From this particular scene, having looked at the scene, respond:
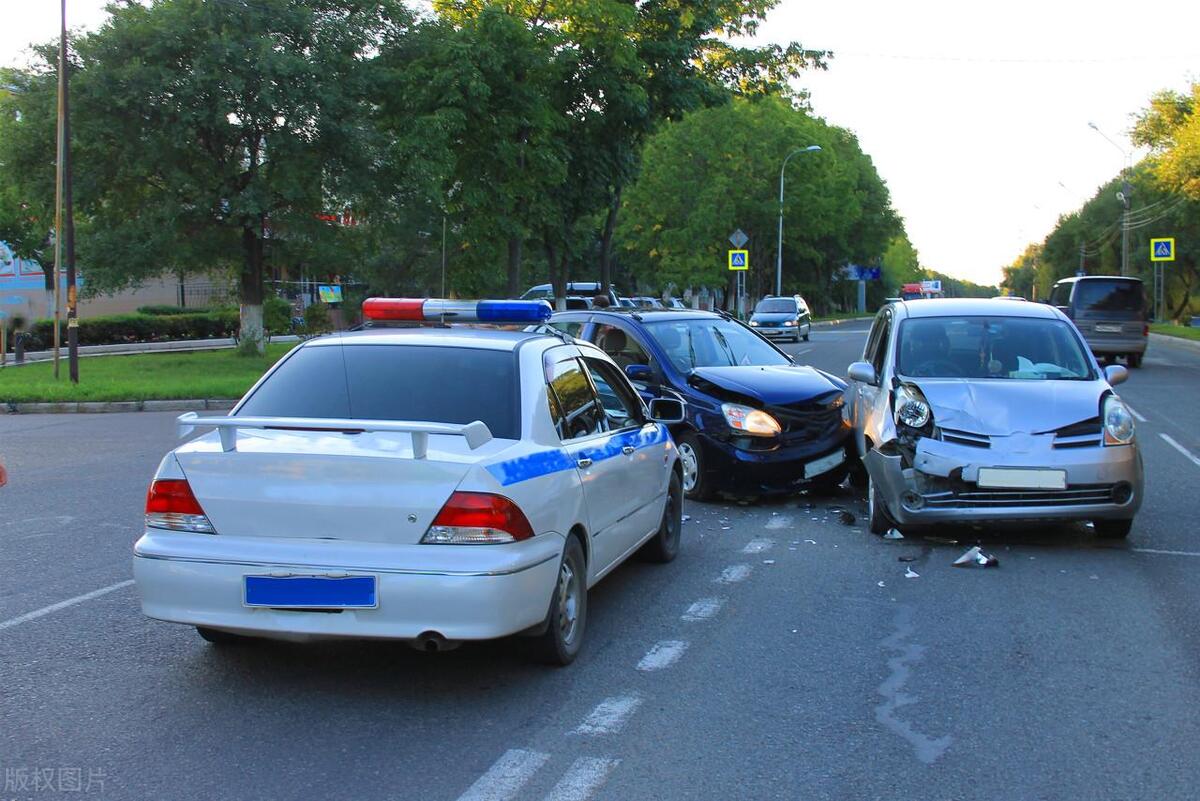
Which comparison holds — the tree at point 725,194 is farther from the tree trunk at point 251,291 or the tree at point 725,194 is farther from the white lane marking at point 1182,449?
the white lane marking at point 1182,449

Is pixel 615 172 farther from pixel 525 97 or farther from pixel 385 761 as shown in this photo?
pixel 385 761

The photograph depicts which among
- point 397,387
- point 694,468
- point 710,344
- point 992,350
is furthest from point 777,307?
point 397,387

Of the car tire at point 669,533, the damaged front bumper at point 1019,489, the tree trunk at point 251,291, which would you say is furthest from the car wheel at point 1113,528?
the tree trunk at point 251,291

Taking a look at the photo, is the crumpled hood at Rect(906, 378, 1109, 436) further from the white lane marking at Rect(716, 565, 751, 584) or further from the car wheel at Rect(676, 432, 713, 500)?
the car wheel at Rect(676, 432, 713, 500)

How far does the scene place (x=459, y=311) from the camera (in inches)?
252

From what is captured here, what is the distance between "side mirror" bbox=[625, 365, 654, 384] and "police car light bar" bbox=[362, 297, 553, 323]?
3.50 meters

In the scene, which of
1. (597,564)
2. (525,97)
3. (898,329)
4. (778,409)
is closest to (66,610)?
(597,564)

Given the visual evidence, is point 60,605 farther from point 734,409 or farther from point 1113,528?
point 1113,528

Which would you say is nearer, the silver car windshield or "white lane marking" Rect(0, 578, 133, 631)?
"white lane marking" Rect(0, 578, 133, 631)

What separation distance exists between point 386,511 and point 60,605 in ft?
9.21

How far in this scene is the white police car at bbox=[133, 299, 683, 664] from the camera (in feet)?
14.5

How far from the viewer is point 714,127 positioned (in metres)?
51.2

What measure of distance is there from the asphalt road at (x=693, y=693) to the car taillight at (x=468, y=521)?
71 centimetres

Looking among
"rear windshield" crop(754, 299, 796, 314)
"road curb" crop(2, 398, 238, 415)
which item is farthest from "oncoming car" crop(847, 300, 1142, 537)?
"rear windshield" crop(754, 299, 796, 314)
